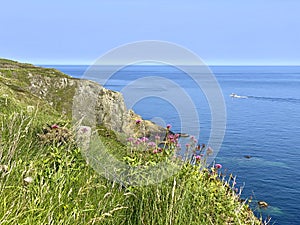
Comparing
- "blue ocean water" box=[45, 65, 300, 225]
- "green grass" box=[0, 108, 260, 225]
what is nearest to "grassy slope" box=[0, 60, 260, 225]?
"green grass" box=[0, 108, 260, 225]

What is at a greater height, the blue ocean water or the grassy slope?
the blue ocean water

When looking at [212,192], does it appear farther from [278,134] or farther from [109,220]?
[278,134]

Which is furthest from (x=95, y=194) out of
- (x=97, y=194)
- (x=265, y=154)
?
(x=265, y=154)

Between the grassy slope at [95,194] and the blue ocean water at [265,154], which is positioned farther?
the blue ocean water at [265,154]

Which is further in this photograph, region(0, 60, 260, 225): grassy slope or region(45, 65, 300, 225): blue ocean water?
region(45, 65, 300, 225): blue ocean water

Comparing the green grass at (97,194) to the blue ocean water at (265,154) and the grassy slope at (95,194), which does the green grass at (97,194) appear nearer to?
the grassy slope at (95,194)

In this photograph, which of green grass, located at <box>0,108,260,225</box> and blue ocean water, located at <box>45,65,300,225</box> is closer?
green grass, located at <box>0,108,260,225</box>

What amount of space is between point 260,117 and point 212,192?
65.8 metres

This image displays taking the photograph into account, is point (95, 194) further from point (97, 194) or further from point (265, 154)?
point (265, 154)

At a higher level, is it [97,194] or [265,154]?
[265,154]

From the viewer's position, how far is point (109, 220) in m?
4.76

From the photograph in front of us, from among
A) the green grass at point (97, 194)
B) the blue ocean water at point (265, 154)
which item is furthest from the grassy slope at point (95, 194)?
the blue ocean water at point (265, 154)

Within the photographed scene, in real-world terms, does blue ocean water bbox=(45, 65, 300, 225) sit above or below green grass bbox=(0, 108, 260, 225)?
above

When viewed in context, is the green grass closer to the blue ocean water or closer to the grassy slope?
the grassy slope
